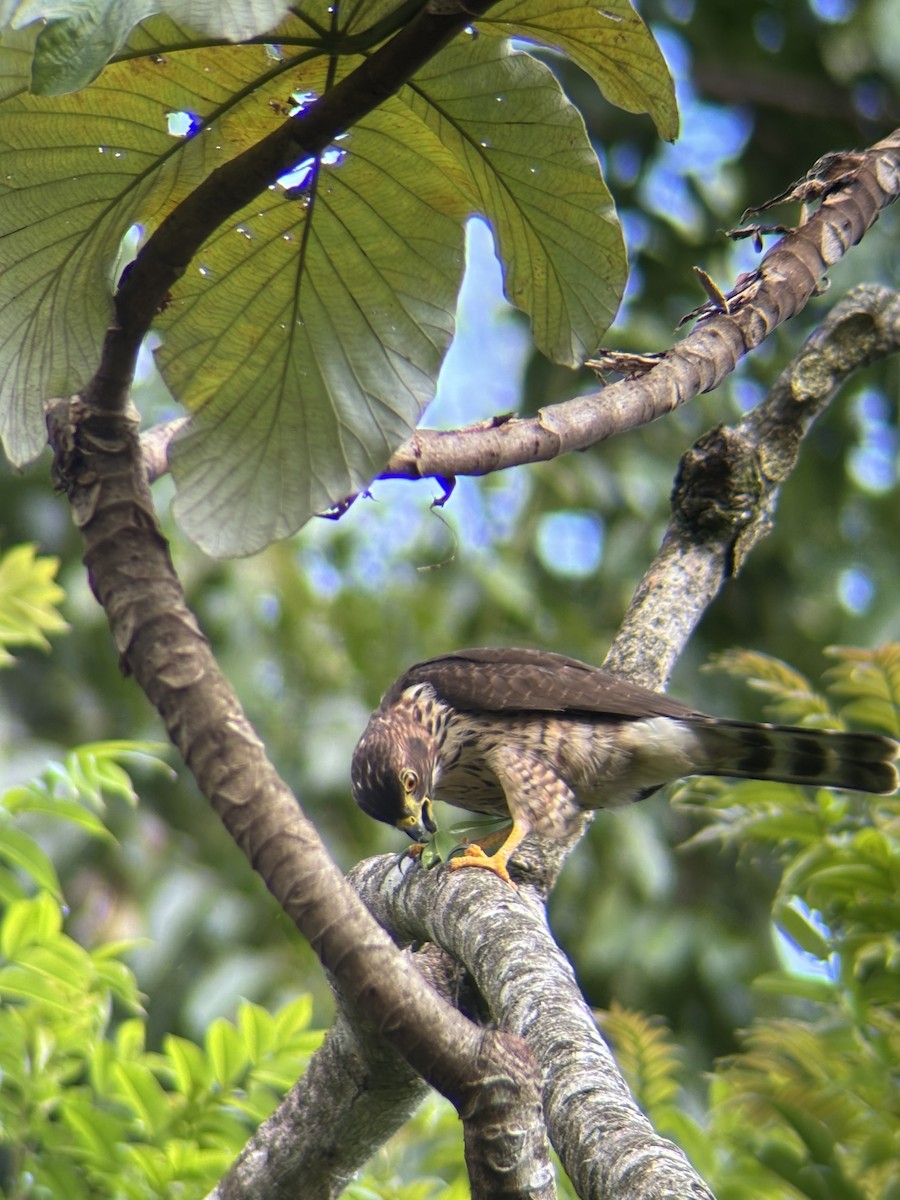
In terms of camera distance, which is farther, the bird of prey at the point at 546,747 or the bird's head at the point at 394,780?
the bird's head at the point at 394,780

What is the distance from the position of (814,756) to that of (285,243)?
188 cm

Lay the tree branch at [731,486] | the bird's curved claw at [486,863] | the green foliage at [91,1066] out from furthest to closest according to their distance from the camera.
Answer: the tree branch at [731,486] < the bird's curved claw at [486,863] < the green foliage at [91,1066]

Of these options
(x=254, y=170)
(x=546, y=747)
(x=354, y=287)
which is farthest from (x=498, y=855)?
(x=254, y=170)

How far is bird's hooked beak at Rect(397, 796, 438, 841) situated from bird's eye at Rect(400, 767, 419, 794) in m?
0.05

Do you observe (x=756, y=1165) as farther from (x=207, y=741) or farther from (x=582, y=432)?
(x=207, y=741)

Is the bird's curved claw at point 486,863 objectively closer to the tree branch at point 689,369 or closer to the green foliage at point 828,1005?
the green foliage at point 828,1005

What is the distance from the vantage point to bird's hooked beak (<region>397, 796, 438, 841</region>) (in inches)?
123

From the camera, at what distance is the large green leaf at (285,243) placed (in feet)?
4.60

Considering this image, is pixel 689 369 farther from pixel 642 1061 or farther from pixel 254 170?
pixel 642 1061

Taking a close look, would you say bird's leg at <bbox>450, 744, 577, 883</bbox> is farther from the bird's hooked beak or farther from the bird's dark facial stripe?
the bird's dark facial stripe

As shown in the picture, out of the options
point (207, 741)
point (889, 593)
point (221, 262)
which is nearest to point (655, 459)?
point (889, 593)

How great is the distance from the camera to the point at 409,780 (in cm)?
314

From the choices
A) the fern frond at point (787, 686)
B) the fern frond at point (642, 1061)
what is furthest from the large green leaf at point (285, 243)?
the fern frond at point (642, 1061)

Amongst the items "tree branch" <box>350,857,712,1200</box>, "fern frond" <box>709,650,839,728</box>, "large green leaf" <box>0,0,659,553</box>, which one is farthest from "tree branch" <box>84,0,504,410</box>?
"fern frond" <box>709,650,839,728</box>
